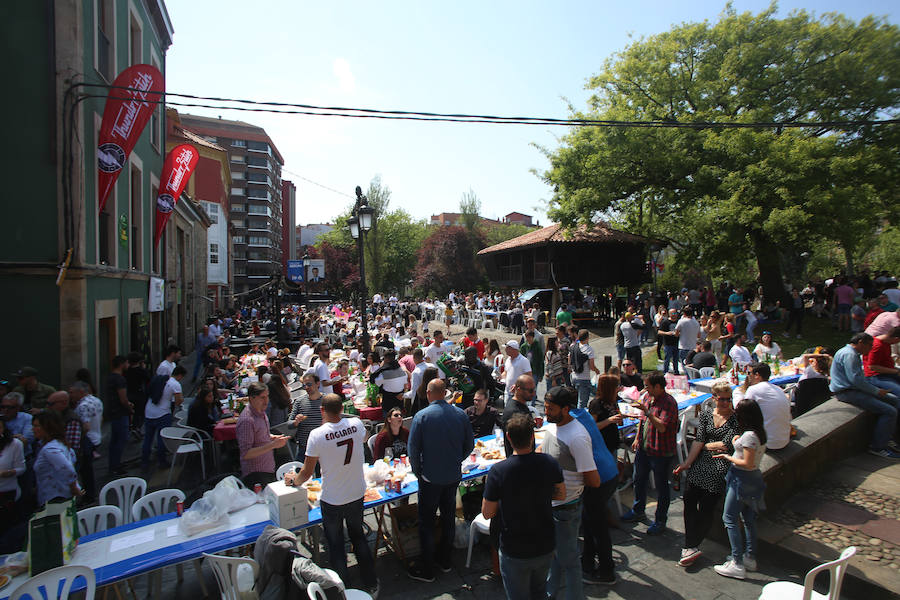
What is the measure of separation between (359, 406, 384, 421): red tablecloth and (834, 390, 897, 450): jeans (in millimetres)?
7236

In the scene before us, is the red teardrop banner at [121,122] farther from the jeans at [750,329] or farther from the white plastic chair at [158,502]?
the jeans at [750,329]

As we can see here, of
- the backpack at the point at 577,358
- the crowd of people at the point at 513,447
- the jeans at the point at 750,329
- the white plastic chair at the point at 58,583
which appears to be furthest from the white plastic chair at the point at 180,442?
the jeans at the point at 750,329

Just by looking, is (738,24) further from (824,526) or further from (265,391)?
(265,391)

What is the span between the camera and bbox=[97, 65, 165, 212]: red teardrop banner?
30.2ft

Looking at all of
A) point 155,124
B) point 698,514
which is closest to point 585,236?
point 155,124

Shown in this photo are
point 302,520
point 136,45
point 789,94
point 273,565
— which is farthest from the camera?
point 789,94

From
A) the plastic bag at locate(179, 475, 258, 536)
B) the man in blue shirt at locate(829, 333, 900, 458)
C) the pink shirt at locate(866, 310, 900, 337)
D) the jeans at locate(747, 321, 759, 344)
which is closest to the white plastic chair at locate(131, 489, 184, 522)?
the plastic bag at locate(179, 475, 258, 536)

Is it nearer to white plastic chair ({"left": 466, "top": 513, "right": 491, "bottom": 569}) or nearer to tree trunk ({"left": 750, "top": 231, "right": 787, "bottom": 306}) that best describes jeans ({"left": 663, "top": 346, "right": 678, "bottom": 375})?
tree trunk ({"left": 750, "top": 231, "right": 787, "bottom": 306})

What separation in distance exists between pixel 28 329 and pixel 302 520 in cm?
774

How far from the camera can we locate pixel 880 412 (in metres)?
6.59

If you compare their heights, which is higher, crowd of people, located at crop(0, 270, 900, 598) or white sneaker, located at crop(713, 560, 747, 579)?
crowd of people, located at crop(0, 270, 900, 598)

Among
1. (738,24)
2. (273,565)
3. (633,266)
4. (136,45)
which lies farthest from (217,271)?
(273,565)

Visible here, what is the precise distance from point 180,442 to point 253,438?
314cm

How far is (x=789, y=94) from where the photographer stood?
18.2m
